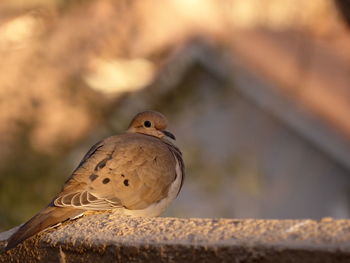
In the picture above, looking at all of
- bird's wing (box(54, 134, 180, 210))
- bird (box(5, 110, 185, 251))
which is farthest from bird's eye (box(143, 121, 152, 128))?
bird's wing (box(54, 134, 180, 210))

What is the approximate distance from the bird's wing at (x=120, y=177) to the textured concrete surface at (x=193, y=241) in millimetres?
→ 358

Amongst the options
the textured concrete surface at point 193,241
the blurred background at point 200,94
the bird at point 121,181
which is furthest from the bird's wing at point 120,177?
the blurred background at point 200,94

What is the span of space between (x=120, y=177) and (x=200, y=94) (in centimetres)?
328

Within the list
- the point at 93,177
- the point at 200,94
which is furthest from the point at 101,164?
the point at 200,94

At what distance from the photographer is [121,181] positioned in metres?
2.83

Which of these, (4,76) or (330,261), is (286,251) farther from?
(4,76)

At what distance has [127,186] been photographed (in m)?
2.84

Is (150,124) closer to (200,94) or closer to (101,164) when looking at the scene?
(101,164)

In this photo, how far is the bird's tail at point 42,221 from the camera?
90.5 inches

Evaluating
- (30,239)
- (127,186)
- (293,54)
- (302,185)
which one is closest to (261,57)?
(293,54)

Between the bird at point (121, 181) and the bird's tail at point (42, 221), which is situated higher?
the bird at point (121, 181)

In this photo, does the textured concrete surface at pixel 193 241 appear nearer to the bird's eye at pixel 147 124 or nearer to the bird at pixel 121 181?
the bird at pixel 121 181

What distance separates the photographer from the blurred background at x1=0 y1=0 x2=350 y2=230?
18.4ft

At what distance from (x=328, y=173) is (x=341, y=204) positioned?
0.98 feet
